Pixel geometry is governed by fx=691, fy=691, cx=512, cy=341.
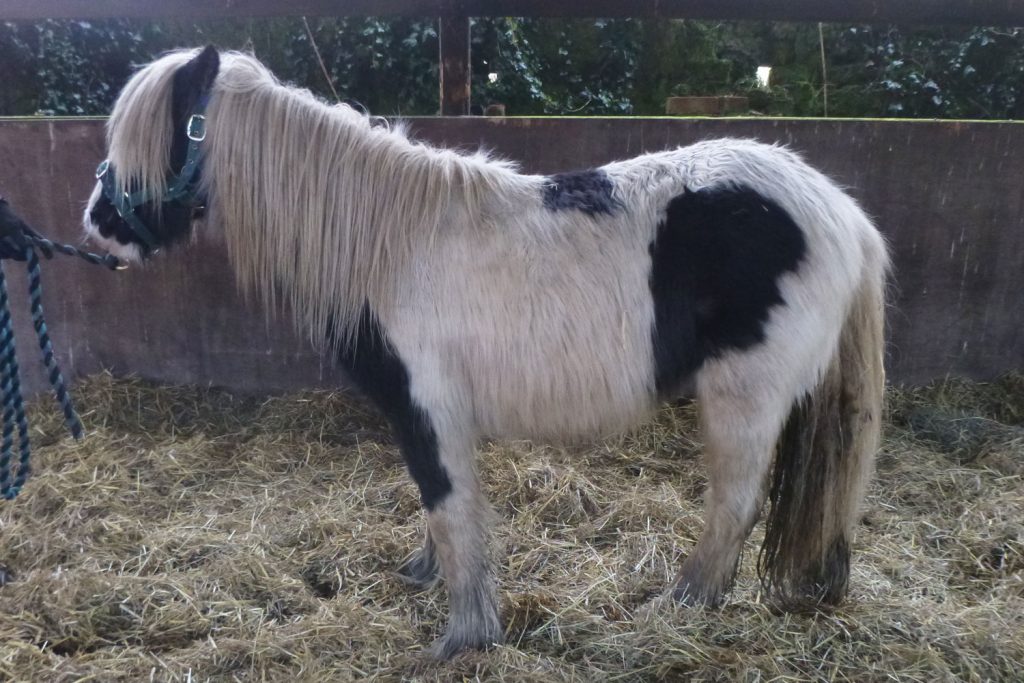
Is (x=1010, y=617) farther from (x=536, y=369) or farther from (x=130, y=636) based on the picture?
(x=130, y=636)

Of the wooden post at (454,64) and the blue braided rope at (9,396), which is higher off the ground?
the wooden post at (454,64)

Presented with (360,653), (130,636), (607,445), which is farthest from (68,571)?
(607,445)

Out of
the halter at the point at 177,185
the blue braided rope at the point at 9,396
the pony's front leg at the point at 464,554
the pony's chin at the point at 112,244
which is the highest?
the halter at the point at 177,185

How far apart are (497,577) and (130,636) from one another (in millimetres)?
1196

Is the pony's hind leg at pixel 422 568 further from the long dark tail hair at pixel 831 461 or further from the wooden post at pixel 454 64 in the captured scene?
the wooden post at pixel 454 64

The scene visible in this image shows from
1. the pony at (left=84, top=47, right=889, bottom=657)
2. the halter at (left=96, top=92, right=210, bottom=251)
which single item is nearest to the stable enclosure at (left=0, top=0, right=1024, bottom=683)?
the pony at (left=84, top=47, right=889, bottom=657)

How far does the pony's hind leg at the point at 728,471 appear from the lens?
2.02 m

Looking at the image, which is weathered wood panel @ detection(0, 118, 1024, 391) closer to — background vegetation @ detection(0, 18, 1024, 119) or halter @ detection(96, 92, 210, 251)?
halter @ detection(96, 92, 210, 251)

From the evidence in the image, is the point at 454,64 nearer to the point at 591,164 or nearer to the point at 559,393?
the point at 591,164

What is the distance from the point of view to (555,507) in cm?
292

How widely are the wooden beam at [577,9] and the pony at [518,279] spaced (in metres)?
1.65

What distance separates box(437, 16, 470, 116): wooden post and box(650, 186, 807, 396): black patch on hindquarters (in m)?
2.03

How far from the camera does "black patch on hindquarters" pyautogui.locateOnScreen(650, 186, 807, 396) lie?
1.93m

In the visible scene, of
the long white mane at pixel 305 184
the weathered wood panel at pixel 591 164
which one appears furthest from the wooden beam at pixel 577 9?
the long white mane at pixel 305 184
